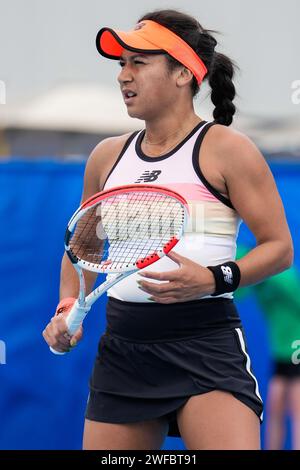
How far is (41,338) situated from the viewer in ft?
14.7

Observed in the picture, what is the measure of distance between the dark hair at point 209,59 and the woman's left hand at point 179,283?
764 mm

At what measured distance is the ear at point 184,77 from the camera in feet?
10.1

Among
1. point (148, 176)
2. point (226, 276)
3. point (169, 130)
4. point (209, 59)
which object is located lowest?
point (226, 276)

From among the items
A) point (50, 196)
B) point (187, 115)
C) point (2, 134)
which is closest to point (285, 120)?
point (2, 134)

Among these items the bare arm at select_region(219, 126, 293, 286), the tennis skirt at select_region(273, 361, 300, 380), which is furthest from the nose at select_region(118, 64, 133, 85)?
the tennis skirt at select_region(273, 361, 300, 380)

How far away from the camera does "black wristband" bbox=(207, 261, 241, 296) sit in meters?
2.72

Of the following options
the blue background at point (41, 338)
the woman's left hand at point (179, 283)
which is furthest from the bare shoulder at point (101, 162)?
the blue background at point (41, 338)

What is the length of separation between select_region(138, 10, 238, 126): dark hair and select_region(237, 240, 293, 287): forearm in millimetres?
573

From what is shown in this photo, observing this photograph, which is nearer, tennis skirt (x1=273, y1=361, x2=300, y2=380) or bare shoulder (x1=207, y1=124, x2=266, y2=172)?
bare shoulder (x1=207, y1=124, x2=266, y2=172)

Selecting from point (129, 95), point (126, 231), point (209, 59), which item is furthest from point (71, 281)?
point (209, 59)

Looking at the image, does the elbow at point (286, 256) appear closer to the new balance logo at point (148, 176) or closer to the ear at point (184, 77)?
the new balance logo at point (148, 176)

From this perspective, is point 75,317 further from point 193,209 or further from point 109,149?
point 109,149

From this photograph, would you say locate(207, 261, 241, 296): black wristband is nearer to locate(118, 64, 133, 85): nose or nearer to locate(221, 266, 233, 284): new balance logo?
locate(221, 266, 233, 284): new balance logo

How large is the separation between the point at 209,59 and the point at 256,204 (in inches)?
24.5
